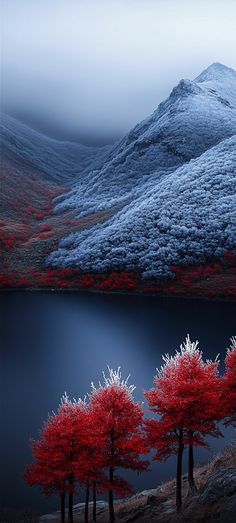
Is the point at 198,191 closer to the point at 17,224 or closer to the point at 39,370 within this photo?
the point at 17,224

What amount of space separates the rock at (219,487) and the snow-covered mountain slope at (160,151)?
391 ft

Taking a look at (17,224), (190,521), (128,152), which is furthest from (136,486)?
(128,152)

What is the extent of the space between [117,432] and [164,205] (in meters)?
88.5

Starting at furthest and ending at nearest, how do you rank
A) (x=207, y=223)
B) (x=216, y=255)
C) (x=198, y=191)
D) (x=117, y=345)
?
(x=198, y=191), (x=207, y=223), (x=216, y=255), (x=117, y=345)

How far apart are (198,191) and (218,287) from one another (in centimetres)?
3756

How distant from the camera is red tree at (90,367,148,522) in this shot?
24.2 meters

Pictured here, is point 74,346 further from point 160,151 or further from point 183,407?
point 160,151

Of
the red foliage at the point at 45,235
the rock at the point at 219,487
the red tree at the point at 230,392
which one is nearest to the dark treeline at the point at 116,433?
the red tree at the point at 230,392

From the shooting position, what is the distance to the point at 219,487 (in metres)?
19.8

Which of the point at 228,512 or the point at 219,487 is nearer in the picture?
the point at 228,512

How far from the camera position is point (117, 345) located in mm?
58750

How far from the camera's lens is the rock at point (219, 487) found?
1927 cm

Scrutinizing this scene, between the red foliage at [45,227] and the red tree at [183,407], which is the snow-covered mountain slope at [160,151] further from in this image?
the red tree at [183,407]

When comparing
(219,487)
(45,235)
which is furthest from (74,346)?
(45,235)
